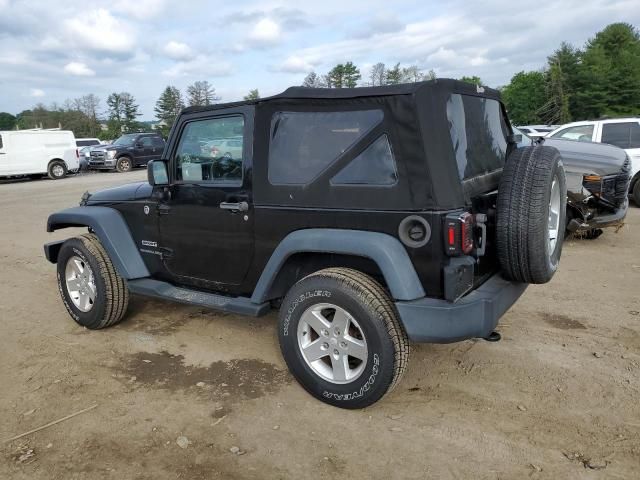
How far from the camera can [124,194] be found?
437 centimetres

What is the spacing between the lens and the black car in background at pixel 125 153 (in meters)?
22.9

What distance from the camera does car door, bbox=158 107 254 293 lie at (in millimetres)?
3506

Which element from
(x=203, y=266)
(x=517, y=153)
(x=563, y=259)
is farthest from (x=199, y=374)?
(x=563, y=259)

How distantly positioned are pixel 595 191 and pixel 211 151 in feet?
16.1

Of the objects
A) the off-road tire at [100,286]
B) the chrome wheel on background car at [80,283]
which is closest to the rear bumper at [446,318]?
the off-road tire at [100,286]

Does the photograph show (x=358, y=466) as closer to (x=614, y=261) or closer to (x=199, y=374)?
(x=199, y=374)

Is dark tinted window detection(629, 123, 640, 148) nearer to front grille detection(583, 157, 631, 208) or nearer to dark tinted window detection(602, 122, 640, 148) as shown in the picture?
dark tinted window detection(602, 122, 640, 148)

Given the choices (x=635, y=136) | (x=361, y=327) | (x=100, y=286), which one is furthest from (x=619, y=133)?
(x=100, y=286)

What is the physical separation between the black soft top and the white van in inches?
767

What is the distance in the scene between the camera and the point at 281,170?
3312 millimetres

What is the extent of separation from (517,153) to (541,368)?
148 centimetres

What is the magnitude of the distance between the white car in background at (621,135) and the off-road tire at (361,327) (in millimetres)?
7819

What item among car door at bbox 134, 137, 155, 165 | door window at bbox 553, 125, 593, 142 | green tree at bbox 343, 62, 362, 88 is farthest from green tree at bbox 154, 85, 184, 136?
door window at bbox 553, 125, 593, 142

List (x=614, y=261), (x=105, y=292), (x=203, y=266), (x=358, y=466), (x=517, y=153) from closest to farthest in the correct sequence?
(x=358, y=466) < (x=517, y=153) < (x=203, y=266) < (x=105, y=292) < (x=614, y=261)
